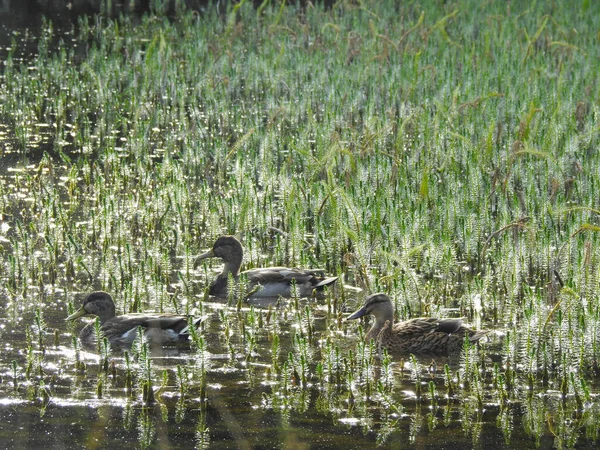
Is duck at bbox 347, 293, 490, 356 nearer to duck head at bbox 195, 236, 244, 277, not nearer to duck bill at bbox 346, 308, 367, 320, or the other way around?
duck bill at bbox 346, 308, 367, 320

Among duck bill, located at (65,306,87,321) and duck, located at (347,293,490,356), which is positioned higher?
duck bill, located at (65,306,87,321)

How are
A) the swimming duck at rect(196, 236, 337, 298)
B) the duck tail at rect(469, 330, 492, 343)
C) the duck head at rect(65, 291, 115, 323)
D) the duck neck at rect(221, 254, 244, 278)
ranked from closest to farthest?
the duck tail at rect(469, 330, 492, 343) → the duck head at rect(65, 291, 115, 323) → the swimming duck at rect(196, 236, 337, 298) → the duck neck at rect(221, 254, 244, 278)

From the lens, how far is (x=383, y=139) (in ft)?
44.2

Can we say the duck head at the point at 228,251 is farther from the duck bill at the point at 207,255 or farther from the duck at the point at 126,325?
the duck at the point at 126,325

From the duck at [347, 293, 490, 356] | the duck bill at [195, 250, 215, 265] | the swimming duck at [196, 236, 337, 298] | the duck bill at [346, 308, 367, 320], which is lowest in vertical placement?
the duck at [347, 293, 490, 356]

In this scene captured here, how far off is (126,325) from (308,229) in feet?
9.35

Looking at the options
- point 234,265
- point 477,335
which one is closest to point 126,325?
point 234,265

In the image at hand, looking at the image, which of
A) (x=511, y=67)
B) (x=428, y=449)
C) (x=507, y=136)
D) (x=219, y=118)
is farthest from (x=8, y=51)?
(x=428, y=449)

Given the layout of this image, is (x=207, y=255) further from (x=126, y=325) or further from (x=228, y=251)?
(x=126, y=325)

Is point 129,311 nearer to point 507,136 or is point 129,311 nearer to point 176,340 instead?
point 176,340

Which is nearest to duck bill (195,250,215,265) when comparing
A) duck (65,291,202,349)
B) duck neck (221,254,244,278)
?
duck neck (221,254,244,278)

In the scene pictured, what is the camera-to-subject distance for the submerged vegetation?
283 inches

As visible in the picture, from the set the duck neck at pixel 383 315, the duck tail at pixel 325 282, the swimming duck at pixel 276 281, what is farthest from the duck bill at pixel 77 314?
the duck neck at pixel 383 315

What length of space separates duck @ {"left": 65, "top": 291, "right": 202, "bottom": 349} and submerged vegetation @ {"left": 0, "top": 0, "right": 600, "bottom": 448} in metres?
0.12
